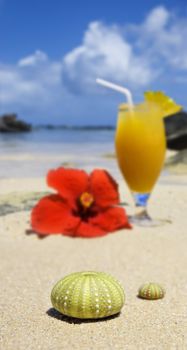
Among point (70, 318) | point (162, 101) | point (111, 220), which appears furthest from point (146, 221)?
point (70, 318)

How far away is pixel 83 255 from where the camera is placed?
2.24 metres

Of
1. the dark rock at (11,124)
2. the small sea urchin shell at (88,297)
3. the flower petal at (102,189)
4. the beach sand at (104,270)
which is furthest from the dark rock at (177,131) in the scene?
the dark rock at (11,124)

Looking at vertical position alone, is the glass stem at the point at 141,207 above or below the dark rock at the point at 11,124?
below

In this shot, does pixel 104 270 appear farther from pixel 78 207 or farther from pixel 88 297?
pixel 78 207

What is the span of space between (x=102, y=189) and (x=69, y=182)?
0.62 ft

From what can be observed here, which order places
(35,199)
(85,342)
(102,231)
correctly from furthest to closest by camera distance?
(35,199), (102,231), (85,342)

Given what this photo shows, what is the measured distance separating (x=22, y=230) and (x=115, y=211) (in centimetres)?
52

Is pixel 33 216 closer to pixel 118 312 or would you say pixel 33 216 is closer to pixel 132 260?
pixel 132 260

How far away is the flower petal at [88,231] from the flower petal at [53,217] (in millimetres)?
29

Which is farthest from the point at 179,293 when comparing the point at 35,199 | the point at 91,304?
the point at 35,199

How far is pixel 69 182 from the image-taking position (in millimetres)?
2734

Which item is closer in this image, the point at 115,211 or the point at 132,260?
the point at 132,260

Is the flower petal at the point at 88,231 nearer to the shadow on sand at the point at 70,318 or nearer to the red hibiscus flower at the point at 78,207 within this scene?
the red hibiscus flower at the point at 78,207

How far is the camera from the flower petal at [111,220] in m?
2.62
